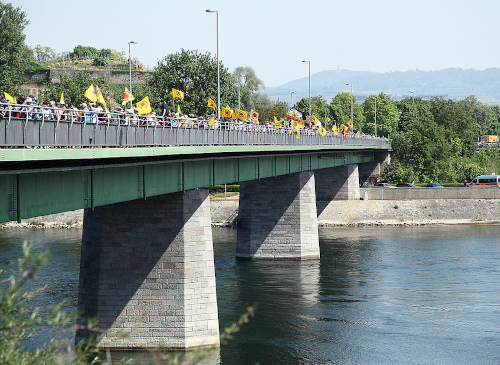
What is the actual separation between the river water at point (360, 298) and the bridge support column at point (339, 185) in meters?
16.1

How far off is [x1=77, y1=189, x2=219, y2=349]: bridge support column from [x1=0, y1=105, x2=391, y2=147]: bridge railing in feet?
11.0

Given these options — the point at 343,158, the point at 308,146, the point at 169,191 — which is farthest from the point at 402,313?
the point at 343,158

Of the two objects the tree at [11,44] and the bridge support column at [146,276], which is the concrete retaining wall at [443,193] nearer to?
the tree at [11,44]

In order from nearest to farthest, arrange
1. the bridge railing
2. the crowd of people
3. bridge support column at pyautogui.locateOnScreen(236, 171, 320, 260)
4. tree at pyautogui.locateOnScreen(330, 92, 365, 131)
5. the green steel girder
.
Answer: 1. the bridge railing
2. the crowd of people
3. the green steel girder
4. bridge support column at pyautogui.locateOnScreen(236, 171, 320, 260)
5. tree at pyautogui.locateOnScreen(330, 92, 365, 131)

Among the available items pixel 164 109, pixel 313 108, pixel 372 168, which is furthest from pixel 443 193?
pixel 313 108

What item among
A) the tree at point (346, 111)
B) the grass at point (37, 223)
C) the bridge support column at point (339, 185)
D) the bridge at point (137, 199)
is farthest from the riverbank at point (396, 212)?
the tree at point (346, 111)

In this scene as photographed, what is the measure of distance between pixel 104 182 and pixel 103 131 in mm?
2305

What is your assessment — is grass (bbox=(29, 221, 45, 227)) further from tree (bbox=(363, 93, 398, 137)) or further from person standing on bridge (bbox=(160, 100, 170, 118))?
tree (bbox=(363, 93, 398, 137))

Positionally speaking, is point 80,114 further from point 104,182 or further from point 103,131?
point 104,182

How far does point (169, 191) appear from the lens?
2862cm

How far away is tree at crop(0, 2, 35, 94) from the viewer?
244ft

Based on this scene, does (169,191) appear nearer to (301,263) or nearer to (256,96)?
(301,263)

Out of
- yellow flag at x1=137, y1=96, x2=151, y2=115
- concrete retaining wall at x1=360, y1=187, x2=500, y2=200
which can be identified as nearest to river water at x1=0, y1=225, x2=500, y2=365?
yellow flag at x1=137, y1=96, x2=151, y2=115

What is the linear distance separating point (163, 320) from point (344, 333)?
8.51 m
